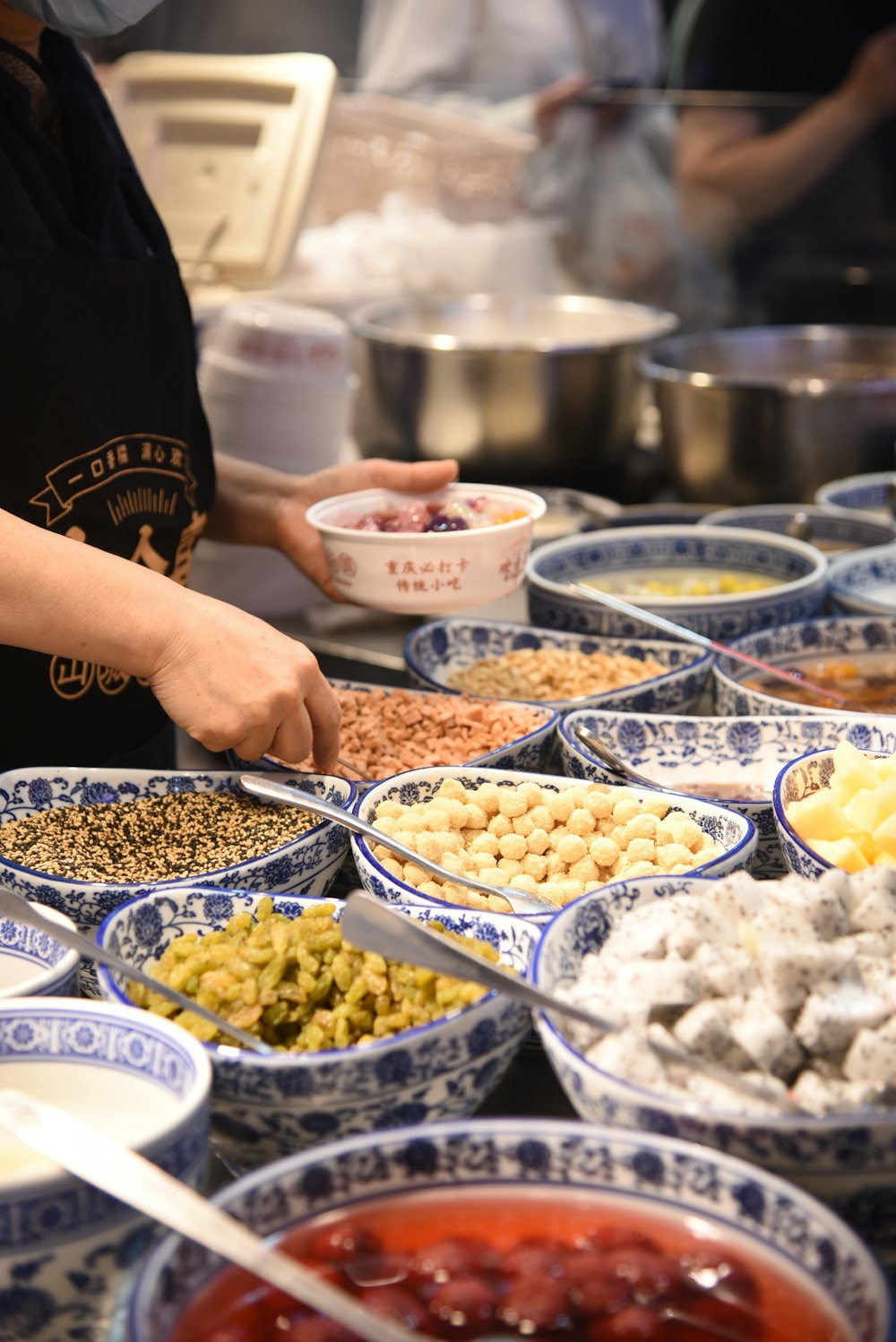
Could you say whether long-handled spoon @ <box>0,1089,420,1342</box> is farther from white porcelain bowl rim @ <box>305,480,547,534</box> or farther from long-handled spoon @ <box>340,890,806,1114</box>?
white porcelain bowl rim @ <box>305,480,547,534</box>

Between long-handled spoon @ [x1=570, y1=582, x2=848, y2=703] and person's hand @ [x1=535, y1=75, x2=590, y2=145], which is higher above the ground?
person's hand @ [x1=535, y1=75, x2=590, y2=145]

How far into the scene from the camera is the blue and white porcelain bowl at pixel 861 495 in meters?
2.88

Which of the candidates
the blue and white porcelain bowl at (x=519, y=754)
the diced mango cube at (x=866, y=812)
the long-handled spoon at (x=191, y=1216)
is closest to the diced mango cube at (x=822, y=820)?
the diced mango cube at (x=866, y=812)

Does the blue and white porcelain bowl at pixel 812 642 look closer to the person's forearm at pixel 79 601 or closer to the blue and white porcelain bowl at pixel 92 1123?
the person's forearm at pixel 79 601

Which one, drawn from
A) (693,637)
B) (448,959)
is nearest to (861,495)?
(693,637)

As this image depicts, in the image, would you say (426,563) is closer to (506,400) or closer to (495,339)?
(506,400)

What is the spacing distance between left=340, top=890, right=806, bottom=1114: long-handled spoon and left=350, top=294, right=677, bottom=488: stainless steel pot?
6.39 feet

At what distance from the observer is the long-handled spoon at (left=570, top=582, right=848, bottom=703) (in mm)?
2117

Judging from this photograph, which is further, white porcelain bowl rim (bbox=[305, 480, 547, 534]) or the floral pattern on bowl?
white porcelain bowl rim (bbox=[305, 480, 547, 534])

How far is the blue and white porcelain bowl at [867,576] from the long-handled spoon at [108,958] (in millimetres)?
1528

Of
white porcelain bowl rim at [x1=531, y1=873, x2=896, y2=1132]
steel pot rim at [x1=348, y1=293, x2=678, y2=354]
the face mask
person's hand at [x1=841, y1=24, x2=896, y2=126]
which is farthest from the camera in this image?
person's hand at [x1=841, y1=24, x2=896, y2=126]

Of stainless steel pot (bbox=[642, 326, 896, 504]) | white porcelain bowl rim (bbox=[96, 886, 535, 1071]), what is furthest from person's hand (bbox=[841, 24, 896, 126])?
white porcelain bowl rim (bbox=[96, 886, 535, 1071])

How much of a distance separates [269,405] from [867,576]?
117 cm

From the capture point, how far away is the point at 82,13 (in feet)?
5.73
